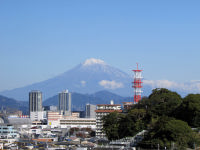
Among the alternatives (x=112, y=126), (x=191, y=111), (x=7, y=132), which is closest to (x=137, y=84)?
(x=7, y=132)

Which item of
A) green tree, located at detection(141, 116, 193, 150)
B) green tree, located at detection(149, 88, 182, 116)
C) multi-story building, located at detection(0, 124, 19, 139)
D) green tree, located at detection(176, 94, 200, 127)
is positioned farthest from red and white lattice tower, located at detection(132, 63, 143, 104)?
green tree, located at detection(141, 116, 193, 150)

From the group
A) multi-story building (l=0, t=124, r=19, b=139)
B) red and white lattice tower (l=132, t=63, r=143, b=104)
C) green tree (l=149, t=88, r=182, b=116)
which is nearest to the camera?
green tree (l=149, t=88, r=182, b=116)

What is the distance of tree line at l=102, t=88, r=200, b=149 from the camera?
3825 centimetres

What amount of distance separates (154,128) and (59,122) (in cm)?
7986

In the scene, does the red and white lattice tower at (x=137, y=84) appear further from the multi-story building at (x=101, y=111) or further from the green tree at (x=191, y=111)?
the green tree at (x=191, y=111)

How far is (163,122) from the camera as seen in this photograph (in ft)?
131

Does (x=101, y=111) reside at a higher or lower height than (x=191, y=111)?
higher

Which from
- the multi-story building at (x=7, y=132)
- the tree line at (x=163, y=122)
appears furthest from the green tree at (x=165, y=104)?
the multi-story building at (x=7, y=132)

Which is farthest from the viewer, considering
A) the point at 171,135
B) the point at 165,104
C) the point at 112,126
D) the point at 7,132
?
the point at 7,132

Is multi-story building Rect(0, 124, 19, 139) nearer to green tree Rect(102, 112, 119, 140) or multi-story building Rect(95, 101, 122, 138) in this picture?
multi-story building Rect(95, 101, 122, 138)

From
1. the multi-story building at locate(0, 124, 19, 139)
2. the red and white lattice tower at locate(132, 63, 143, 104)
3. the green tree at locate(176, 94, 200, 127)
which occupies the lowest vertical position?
the multi-story building at locate(0, 124, 19, 139)

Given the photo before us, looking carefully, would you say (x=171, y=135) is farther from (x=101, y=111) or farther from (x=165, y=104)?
(x=101, y=111)

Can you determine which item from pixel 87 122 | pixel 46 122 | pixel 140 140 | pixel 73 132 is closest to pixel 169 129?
pixel 140 140

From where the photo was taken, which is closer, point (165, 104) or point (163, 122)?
point (163, 122)
